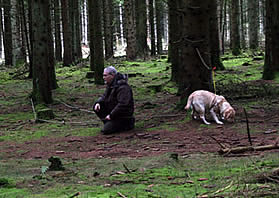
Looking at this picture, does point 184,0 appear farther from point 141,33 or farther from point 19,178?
point 141,33

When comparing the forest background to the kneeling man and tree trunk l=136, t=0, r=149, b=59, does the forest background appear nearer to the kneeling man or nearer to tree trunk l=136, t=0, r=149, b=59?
the kneeling man

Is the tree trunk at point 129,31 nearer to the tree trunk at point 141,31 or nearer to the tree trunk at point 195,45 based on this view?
the tree trunk at point 141,31

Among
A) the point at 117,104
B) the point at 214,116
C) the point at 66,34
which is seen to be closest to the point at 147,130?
the point at 117,104

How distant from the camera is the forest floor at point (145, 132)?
6344 millimetres

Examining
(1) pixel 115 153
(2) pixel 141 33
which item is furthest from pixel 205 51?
A: (2) pixel 141 33

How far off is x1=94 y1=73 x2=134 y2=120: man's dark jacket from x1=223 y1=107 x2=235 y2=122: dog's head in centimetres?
194

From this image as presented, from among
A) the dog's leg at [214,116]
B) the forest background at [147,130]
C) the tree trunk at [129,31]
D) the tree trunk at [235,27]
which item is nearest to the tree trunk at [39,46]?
the forest background at [147,130]

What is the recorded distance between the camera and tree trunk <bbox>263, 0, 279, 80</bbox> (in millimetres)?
11465

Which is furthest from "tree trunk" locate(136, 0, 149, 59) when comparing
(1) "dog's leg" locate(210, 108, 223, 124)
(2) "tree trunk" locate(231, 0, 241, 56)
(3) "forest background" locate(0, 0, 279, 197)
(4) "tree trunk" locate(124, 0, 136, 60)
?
(1) "dog's leg" locate(210, 108, 223, 124)

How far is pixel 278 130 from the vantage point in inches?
269

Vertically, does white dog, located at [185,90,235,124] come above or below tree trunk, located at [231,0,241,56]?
below

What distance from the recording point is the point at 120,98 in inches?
325

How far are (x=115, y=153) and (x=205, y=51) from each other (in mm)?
3494

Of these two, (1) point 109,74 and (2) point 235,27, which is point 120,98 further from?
(2) point 235,27
